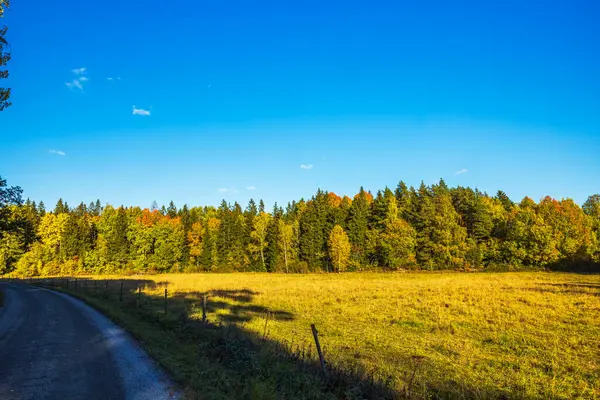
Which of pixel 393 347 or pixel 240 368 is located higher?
pixel 240 368

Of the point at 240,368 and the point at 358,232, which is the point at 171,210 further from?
the point at 240,368

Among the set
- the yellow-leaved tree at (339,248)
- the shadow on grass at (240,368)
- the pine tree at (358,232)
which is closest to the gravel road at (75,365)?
the shadow on grass at (240,368)

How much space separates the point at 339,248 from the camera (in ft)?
241

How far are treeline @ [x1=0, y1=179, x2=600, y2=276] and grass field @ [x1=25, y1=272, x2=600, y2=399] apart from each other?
50418mm

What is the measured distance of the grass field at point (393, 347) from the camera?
8.41 metres

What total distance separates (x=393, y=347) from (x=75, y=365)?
10696 mm

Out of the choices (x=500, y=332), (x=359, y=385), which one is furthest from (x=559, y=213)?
(x=359, y=385)

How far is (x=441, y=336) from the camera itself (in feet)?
48.9

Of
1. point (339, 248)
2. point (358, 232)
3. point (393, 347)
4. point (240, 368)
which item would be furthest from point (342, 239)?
point (240, 368)

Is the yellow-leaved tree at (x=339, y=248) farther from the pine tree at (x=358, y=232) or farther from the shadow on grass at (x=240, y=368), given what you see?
the shadow on grass at (x=240, y=368)

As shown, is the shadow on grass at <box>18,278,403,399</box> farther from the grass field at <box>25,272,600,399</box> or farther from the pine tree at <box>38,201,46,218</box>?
the pine tree at <box>38,201,46,218</box>

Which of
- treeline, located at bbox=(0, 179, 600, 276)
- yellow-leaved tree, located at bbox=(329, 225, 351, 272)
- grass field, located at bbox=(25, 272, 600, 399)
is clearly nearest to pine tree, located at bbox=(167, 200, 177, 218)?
treeline, located at bbox=(0, 179, 600, 276)

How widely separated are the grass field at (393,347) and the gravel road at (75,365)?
727mm

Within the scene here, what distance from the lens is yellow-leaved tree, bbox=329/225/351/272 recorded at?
73438 millimetres
